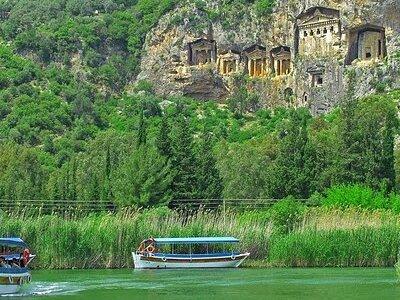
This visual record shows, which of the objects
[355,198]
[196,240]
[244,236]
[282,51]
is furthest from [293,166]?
[282,51]

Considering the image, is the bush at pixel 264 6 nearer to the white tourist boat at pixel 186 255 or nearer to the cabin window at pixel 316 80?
the cabin window at pixel 316 80

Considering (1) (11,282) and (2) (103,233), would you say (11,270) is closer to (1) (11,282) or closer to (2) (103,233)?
(1) (11,282)

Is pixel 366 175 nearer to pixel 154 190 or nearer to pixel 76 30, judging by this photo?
pixel 154 190

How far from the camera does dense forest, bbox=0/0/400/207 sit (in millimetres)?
71750

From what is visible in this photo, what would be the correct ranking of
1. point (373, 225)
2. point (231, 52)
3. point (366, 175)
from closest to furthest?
point (373, 225)
point (366, 175)
point (231, 52)

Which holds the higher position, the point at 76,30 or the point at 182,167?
the point at 76,30

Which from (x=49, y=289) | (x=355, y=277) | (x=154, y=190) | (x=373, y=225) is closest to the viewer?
(x=49, y=289)

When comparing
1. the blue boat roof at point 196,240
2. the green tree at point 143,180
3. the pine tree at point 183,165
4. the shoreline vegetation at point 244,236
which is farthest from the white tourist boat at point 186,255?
the pine tree at point 183,165

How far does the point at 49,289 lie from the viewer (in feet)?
145

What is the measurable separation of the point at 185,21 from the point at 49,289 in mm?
80003

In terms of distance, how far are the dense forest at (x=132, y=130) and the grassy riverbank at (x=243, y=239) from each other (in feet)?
29.7

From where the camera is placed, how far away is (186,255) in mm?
59000

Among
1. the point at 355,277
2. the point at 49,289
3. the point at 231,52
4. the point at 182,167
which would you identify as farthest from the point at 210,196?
the point at 231,52

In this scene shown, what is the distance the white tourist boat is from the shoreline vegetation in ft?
2.54
